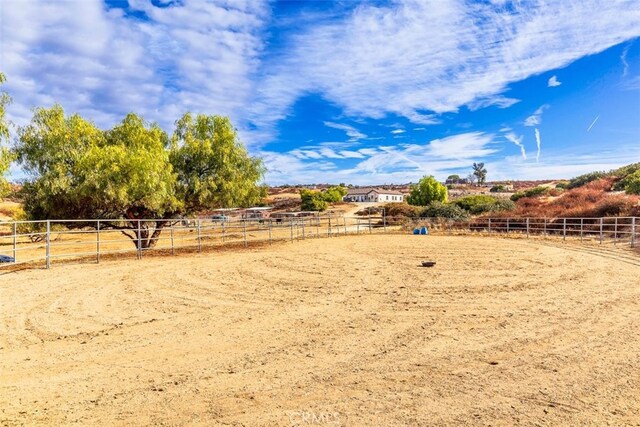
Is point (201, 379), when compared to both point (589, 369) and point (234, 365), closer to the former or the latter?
point (234, 365)

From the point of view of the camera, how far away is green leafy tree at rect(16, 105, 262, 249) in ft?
47.3

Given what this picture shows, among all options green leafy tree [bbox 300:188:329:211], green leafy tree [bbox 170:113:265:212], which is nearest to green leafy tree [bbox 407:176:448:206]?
green leafy tree [bbox 300:188:329:211]

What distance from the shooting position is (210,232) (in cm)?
2522

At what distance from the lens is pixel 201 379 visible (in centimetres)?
409

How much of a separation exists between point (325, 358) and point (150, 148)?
50.2 ft

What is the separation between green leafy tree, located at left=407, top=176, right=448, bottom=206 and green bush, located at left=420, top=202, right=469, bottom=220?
17.3 meters

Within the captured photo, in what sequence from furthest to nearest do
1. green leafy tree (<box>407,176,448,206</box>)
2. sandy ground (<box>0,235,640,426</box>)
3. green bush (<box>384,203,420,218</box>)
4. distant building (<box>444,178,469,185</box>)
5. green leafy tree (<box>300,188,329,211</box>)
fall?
1. distant building (<box>444,178,469,185</box>)
2. green leafy tree (<box>300,188,329,211</box>)
3. green leafy tree (<box>407,176,448,206</box>)
4. green bush (<box>384,203,420,218</box>)
5. sandy ground (<box>0,235,640,426</box>)

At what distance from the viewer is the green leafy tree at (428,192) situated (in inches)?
2092

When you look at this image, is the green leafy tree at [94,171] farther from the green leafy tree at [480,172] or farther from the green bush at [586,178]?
the green leafy tree at [480,172]

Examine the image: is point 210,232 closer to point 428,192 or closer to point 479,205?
point 479,205

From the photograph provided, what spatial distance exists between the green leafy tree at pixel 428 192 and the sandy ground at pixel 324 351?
44715mm

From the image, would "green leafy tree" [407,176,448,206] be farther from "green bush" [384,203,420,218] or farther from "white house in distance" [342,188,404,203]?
"white house in distance" [342,188,404,203]

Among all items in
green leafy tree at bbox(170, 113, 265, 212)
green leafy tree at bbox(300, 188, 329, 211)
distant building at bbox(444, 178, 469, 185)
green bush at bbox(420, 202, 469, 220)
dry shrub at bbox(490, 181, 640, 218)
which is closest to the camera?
green leafy tree at bbox(170, 113, 265, 212)

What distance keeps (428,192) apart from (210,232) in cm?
3581
